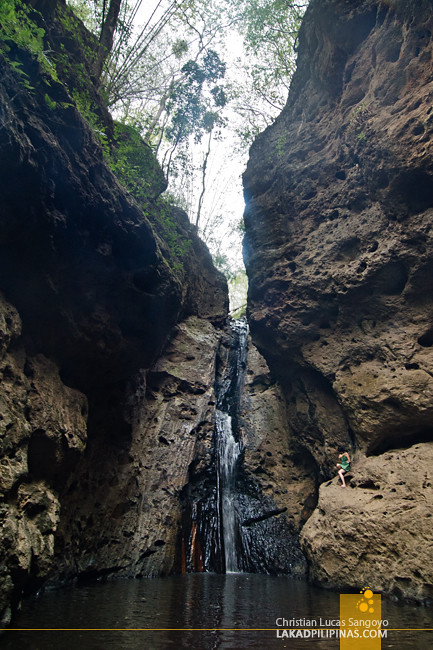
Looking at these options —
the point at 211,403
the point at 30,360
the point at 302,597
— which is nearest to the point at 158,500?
the point at 211,403

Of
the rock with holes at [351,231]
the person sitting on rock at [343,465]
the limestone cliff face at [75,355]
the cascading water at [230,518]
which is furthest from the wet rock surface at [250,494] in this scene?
the person sitting on rock at [343,465]

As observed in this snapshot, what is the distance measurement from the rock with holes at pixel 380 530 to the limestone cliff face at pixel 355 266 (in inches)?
1.0

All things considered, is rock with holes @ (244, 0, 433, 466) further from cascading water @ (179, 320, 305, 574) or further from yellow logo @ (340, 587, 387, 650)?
yellow logo @ (340, 587, 387, 650)

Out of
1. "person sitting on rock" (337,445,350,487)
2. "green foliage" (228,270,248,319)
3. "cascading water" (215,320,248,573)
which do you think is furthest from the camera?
"green foliage" (228,270,248,319)

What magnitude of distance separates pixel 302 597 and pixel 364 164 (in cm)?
934

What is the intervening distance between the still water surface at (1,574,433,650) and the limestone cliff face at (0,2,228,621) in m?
0.76

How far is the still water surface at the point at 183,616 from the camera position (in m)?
3.39

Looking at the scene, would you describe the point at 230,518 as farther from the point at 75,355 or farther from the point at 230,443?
A: the point at 75,355

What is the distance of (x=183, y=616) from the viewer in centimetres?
437

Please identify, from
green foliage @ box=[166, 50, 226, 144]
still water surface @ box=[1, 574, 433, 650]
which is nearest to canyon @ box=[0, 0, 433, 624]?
still water surface @ box=[1, 574, 433, 650]

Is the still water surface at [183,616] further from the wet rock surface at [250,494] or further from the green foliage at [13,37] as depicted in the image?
the green foliage at [13,37]

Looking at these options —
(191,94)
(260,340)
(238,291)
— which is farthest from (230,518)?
(238,291)

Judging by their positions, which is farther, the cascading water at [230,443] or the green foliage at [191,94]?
the green foliage at [191,94]

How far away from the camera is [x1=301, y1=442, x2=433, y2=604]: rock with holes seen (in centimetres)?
582
